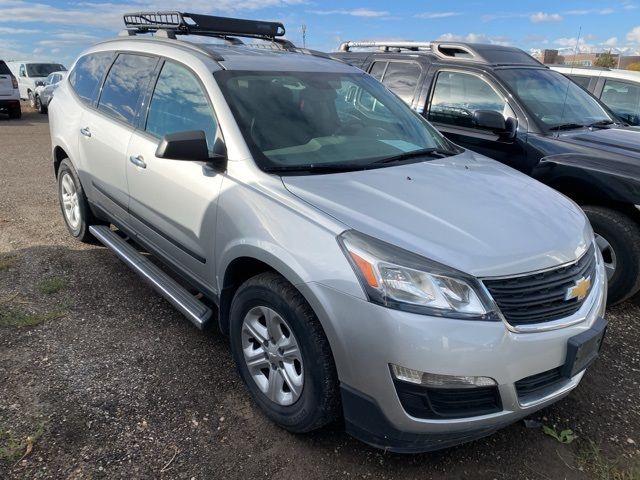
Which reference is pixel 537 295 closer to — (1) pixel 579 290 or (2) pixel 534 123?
(1) pixel 579 290

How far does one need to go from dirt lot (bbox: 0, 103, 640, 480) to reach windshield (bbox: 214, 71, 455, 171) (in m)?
1.31

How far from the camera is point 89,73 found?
15.1 feet

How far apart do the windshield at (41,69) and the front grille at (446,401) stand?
22408mm

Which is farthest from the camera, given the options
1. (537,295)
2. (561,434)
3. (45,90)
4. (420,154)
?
(45,90)

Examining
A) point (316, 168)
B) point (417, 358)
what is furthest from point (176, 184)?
point (417, 358)

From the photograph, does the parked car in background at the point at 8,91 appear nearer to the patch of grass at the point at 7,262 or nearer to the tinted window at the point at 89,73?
the tinted window at the point at 89,73

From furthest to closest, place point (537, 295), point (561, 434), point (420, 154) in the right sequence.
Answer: point (420, 154)
point (561, 434)
point (537, 295)

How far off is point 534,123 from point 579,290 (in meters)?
2.55

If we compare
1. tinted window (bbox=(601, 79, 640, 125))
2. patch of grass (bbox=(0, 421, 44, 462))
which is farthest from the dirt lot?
tinted window (bbox=(601, 79, 640, 125))

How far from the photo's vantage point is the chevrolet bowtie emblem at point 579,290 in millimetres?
2328

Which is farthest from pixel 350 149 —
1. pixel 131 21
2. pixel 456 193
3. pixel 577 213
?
pixel 131 21

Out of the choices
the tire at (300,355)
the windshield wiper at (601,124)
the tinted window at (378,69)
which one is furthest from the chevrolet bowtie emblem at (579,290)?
the tinted window at (378,69)

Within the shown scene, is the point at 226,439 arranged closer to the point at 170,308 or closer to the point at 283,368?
the point at 283,368

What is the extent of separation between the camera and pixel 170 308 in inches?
150
